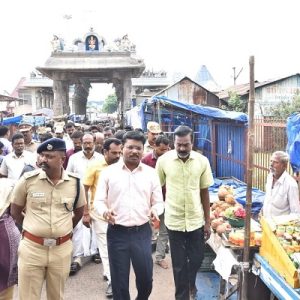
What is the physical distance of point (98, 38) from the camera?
99.0ft

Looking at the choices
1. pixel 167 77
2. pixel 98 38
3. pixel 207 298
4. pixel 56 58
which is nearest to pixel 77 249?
pixel 207 298

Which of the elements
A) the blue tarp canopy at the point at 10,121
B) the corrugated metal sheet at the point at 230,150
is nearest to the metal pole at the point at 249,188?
the corrugated metal sheet at the point at 230,150

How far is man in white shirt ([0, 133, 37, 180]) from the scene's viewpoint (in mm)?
5703

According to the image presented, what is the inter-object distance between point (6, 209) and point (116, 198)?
96 centimetres

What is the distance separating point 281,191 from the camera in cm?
475

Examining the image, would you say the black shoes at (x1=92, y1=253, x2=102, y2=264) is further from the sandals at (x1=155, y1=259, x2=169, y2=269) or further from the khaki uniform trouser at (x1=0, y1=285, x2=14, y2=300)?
the khaki uniform trouser at (x1=0, y1=285, x2=14, y2=300)

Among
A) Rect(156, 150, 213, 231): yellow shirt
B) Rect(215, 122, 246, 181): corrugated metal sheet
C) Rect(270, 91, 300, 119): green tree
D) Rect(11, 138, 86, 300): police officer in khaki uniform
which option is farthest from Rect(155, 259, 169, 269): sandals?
Rect(270, 91, 300, 119): green tree

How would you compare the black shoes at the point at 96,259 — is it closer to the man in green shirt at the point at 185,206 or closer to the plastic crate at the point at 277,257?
the man in green shirt at the point at 185,206

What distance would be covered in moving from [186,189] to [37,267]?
5.47 ft

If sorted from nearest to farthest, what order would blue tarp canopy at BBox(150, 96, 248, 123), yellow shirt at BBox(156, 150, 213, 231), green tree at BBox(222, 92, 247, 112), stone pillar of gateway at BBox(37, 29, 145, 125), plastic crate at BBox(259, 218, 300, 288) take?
plastic crate at BBox(259, 218, 300, 288) → yellow shirt at BBox(156, 150, 213, 231) → blue tarp canopy at BBox(150, 96, 248, 123) → green tree at BBox(222, 92, 247, 112) → stone pillar of gateway at BBox(37, 29, 145, 125)

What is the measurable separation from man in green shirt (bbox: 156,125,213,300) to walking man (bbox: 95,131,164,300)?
1.65ft

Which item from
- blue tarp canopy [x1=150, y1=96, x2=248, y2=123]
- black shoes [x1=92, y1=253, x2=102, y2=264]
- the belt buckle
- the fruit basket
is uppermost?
blue tarp canopy [x1=150, y1=96, x2=248, y2=123]

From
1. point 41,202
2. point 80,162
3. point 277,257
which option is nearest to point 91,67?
point 80,162

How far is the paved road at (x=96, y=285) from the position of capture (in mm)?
4668
